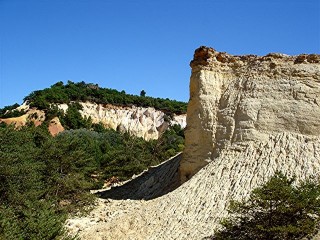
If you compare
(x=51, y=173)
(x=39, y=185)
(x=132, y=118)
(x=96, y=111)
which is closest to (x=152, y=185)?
(x=51, y=173)

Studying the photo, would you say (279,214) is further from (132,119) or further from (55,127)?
(132,119)

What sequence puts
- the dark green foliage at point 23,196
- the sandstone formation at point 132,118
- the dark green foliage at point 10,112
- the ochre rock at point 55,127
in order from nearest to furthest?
1. the dark green foliage at point 23,196
2. the ochre rock at point 55,127
3. the dark green foliage at point 10,112
4. the sandstone formation at point 132,118

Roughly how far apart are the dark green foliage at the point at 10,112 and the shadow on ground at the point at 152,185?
46346mm

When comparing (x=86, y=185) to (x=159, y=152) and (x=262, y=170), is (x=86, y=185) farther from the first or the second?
(x=159, y=152)

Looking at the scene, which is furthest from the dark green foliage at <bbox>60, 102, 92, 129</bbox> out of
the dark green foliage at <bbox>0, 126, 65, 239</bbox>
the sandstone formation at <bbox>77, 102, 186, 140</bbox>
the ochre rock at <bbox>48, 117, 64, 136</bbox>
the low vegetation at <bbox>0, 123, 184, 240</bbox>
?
the dark green foliage at <bbox>0, 126, 65, 239</bbox>

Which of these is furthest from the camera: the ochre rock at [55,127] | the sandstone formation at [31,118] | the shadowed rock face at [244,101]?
the sandstone formation at [31,118]

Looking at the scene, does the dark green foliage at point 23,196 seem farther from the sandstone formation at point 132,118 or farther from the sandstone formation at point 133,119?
the sandstone formation at point 133,119

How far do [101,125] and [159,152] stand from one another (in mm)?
32333

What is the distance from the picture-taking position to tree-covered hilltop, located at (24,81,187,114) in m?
76.2

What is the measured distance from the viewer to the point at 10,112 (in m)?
74.2

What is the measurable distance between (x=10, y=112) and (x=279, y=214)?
6607 centimetres

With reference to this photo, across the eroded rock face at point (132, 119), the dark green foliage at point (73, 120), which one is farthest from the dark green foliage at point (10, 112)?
the eroded rock face at point (132, 119)

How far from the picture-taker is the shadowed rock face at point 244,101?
20203mm

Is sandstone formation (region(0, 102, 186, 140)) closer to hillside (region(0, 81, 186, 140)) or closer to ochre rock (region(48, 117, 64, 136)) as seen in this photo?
hillside (region(0, 81, 186, 140))
